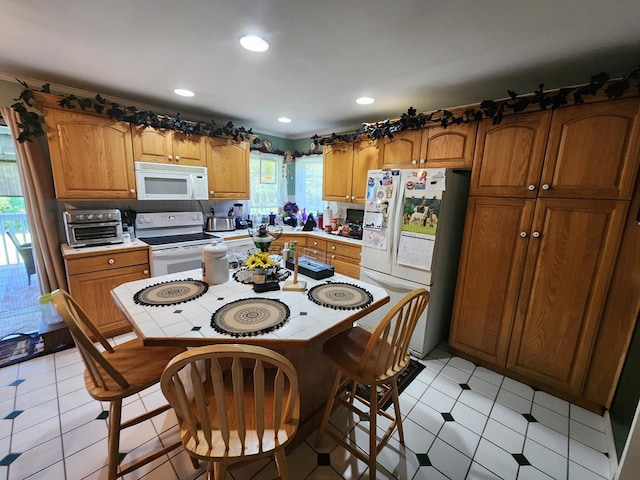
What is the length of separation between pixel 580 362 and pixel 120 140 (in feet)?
13.8

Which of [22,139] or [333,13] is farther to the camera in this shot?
[22,139]

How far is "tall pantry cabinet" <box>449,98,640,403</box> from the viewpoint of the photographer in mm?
1697

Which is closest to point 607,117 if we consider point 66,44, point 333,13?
point 333,13

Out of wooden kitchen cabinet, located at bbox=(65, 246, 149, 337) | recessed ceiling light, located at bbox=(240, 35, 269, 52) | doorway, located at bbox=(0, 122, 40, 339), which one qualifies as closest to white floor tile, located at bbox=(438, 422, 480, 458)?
recessed ceiling light, located at bbox=(240, 35, 269, 52)

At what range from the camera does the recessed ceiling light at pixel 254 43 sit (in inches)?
61.7

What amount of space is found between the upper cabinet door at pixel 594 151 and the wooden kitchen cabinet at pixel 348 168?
152 centimetres

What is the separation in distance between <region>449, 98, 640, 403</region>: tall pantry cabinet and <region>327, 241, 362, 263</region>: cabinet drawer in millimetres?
1100

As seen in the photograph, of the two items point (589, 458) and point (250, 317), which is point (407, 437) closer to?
point (589, 458)

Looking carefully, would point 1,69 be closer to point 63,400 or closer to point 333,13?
point 63,400

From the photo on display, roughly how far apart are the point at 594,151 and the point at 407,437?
84.5 inches

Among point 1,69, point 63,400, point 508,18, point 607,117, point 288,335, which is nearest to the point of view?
point 288,335

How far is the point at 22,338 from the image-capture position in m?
2.52

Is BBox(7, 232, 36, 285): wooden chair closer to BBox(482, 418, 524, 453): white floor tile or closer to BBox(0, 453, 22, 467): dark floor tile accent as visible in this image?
BBox(0, 453, 22, 467): dark floor tile accent

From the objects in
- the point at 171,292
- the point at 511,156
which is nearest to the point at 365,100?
the point at 511,156
